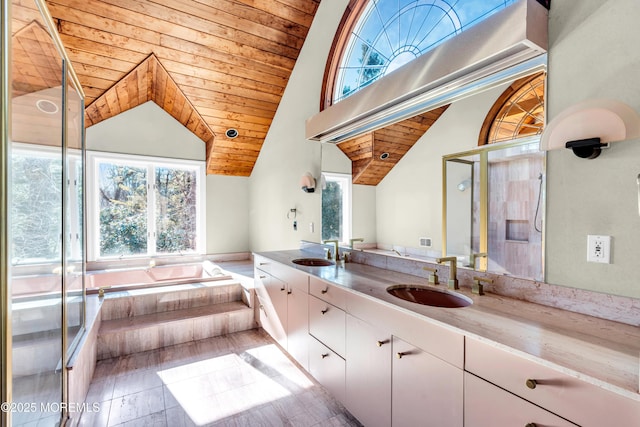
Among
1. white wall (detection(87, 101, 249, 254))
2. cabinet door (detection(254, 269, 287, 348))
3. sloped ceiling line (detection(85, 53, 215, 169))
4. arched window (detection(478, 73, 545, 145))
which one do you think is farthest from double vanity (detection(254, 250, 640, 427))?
white wall (detection(87, 101, 249, 254))

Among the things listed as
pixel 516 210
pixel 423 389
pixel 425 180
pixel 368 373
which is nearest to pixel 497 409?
pixel 423 389

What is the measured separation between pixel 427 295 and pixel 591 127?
1.07m

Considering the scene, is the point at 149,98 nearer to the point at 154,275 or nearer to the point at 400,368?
the point at 154,275

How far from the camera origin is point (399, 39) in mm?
2281

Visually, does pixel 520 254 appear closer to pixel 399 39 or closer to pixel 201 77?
pixel 399 39

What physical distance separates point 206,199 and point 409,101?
370cm

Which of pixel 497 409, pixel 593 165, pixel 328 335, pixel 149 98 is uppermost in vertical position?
pixel 149 98

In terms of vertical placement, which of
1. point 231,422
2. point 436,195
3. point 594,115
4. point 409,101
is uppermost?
point 409,101

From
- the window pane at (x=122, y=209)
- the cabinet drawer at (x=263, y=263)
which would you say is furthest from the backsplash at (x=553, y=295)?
the window pane at (x=122, y=209)

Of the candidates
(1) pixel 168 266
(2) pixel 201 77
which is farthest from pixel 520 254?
(1) pixel 168 266

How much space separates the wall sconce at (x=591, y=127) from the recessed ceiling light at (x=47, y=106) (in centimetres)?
222

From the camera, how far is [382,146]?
2303mm

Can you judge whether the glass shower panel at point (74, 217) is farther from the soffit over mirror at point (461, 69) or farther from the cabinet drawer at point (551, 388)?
the cabinet drawer at point (551, 388)

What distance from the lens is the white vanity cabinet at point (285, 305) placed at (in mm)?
2221
